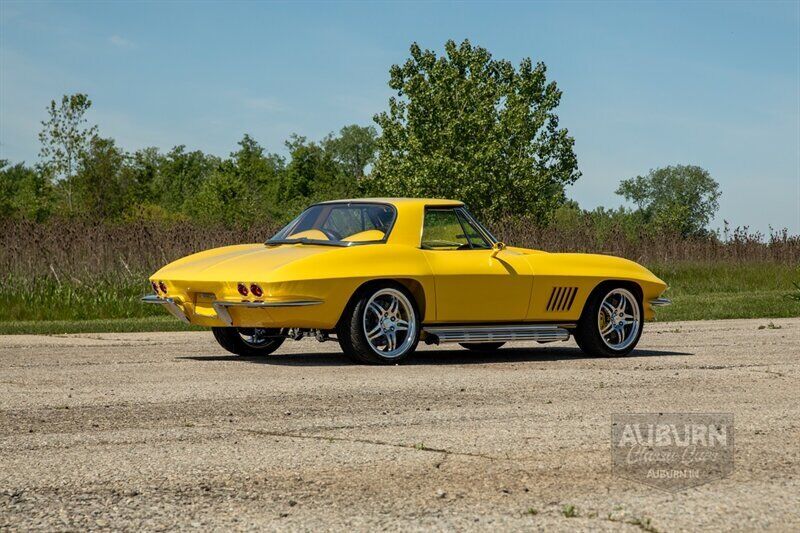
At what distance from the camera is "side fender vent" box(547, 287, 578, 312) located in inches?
458

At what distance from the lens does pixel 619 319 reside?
12102mm

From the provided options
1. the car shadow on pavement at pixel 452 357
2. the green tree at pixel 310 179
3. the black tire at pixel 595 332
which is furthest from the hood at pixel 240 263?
the green tree at pixel 310 179

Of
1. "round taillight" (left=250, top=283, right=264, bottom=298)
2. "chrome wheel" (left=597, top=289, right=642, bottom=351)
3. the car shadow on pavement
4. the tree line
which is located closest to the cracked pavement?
the car shadow on pavement

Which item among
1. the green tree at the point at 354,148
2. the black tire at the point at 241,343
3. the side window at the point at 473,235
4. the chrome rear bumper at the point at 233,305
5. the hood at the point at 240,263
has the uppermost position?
the green tree at the point at 354,148

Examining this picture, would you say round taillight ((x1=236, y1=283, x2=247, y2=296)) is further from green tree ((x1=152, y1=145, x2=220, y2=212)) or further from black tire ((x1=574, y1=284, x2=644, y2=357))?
green tree ((x1=152, y1=145, x2=220, y2=212))

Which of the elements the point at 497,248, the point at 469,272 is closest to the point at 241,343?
the point at 469,272

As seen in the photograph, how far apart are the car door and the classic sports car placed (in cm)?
1

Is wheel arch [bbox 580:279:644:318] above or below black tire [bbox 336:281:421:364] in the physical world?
above

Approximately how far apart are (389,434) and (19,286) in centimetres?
1491

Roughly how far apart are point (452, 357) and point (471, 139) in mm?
51775

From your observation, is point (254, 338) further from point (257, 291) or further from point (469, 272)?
point (469, 272)

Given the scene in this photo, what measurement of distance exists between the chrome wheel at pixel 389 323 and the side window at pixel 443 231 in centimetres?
78

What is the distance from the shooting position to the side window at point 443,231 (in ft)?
36.8

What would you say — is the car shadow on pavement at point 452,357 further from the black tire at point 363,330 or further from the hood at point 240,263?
the hood at point 240,263
